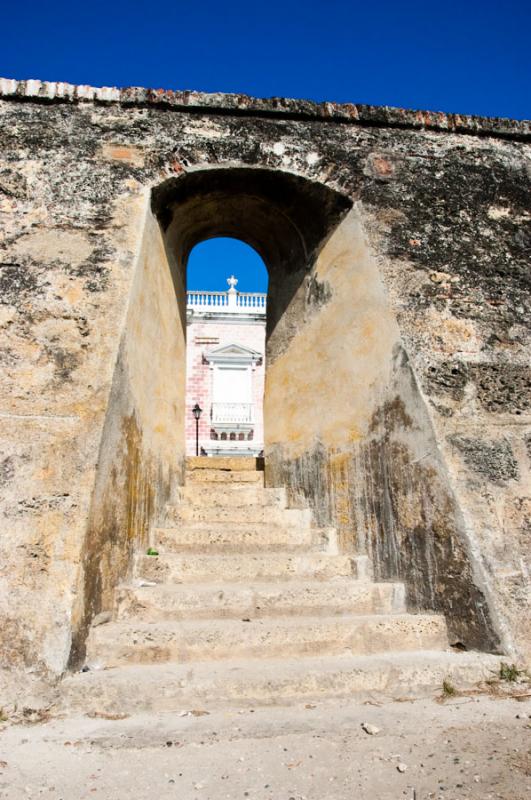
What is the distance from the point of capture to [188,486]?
5.07m

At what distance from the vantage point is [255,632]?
3.01 m

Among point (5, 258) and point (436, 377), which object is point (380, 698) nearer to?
point (436, 377)

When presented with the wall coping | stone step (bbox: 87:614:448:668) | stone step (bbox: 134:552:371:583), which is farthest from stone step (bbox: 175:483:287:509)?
the wall coping

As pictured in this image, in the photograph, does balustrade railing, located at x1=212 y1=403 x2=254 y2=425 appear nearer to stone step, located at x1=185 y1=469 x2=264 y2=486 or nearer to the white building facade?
the white building facade

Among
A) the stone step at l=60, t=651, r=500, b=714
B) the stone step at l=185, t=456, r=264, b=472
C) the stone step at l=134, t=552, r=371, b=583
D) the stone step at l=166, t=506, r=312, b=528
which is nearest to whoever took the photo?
the stone step at l=60, t=651, r=500, b=714

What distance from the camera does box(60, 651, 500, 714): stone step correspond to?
255 centimetres

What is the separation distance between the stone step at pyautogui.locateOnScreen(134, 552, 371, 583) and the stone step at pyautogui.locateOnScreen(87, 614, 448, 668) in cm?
47

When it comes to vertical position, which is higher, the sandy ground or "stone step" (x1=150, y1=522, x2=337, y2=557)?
"stone step" (x1=150, y1=522, x2=337, y2=557)

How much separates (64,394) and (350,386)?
1.96 m

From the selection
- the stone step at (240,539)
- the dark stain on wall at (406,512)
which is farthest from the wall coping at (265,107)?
the stone step at (240,539)

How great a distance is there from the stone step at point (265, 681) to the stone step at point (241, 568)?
79cm

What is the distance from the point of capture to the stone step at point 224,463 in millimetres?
5551

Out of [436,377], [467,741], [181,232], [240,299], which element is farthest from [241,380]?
[467,741]

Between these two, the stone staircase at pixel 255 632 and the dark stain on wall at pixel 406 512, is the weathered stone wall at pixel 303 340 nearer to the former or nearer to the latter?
the dark stain on wall at pixel 406 512
